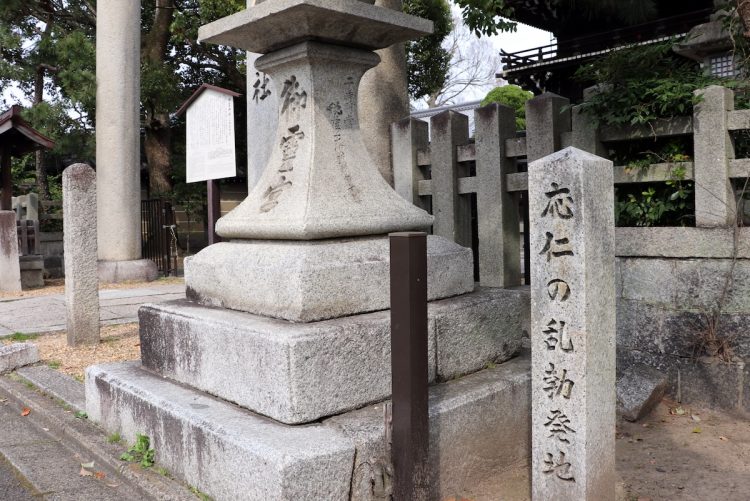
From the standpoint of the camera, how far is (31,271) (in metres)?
10.3

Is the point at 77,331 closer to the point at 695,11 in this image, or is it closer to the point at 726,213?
the point at 726,213

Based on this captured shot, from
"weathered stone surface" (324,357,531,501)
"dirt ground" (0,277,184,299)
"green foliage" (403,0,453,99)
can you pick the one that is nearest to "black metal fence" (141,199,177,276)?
"dirt ground" (0,277,184,299)

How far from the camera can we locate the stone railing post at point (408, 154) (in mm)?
5141

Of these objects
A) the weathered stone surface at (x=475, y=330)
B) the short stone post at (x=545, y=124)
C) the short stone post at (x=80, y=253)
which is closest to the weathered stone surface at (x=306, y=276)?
the weathered stone surface at (x=475, y=330)

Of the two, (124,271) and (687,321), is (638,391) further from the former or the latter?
(124,271)

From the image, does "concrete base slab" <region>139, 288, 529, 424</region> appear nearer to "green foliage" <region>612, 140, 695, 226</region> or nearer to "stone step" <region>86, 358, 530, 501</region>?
"stone step" <region>86, 358, 530, 501</region>

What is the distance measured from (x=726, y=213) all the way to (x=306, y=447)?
2955mm

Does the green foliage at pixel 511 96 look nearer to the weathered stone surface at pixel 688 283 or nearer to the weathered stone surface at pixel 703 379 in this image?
the weathered stone surface at pixel 688 283

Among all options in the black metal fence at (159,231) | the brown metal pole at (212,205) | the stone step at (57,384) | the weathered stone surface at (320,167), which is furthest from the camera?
the black metal fence at (159,231)

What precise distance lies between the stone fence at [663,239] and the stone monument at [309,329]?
4.00 feet

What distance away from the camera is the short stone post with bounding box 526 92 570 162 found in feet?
14.2

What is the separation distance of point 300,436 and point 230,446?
252 millimetres

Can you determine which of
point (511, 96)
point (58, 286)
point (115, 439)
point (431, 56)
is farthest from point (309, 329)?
point (511, 96)

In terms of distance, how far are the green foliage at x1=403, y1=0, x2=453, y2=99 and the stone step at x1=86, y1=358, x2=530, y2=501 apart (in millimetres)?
13023
